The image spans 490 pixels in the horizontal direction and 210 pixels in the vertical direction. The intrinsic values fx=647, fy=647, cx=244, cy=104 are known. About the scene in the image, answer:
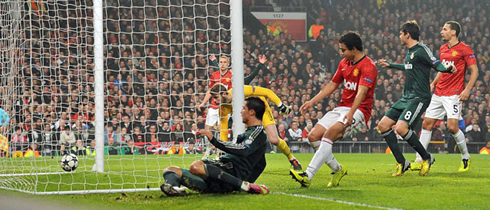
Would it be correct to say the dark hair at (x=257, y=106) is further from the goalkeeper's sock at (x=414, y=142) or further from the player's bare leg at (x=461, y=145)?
the player's bare leg at (x=461, y=145)

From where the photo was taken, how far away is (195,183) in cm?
625

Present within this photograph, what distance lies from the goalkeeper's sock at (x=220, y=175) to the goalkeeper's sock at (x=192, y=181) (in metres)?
0.23

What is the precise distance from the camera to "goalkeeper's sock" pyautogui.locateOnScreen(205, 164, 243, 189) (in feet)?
19.9

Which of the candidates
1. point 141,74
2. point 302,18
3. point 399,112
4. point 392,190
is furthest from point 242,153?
point 302,18

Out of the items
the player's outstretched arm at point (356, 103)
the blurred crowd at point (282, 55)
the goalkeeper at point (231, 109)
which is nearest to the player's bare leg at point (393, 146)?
the goalkeeper at point (231, 109)

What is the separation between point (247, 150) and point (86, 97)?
756 centimetres

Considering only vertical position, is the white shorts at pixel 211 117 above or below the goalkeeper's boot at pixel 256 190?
above

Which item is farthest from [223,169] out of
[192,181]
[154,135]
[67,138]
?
[67,138]

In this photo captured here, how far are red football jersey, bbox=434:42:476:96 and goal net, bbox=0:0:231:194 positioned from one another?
3.72 m

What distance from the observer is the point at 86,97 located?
13031 millimetres

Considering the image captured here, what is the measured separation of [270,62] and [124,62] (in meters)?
7.88

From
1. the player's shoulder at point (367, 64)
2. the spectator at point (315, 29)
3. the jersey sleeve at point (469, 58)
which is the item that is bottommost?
the player's shoulder at point (367, 64)

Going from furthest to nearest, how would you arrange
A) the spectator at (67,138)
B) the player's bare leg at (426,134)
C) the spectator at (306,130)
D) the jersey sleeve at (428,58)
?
the spectator at (306,130)
the spectator at (67,138)
the player's bare leg at (426,134)
the jersey sleeve at (428,58)

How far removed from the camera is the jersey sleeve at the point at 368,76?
24.2 ft
